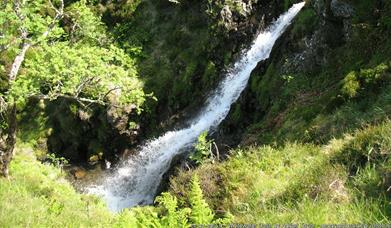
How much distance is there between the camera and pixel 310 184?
20.3 ft

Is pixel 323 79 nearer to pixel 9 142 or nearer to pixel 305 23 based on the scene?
pixel 305 23

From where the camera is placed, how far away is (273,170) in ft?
28.8

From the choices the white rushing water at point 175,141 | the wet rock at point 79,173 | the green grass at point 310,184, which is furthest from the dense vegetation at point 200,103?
the wet rock at point 79,173

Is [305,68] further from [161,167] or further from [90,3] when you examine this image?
[90,3]

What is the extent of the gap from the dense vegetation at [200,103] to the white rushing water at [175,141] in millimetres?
860

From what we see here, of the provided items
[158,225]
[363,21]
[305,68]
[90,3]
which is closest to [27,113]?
[90,3]

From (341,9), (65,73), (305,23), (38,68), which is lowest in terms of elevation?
(305,23)

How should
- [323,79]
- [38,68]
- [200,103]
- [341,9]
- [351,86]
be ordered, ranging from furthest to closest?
1. [200,103]
2. [38,68]
3. [341,9]
4. [323,79]
5. [351,86]

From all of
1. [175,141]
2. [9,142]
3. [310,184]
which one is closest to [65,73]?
[9,142]

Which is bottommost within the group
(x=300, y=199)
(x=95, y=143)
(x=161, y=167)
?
(x=161, y=167)

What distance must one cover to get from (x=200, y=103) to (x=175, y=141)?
2524 millimetres

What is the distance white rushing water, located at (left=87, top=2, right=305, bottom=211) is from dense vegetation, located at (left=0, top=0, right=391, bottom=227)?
0.86 m

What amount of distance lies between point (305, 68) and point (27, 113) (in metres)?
17.3

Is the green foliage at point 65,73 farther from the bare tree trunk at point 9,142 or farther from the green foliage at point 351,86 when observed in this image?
the green foliage at point 351,86
